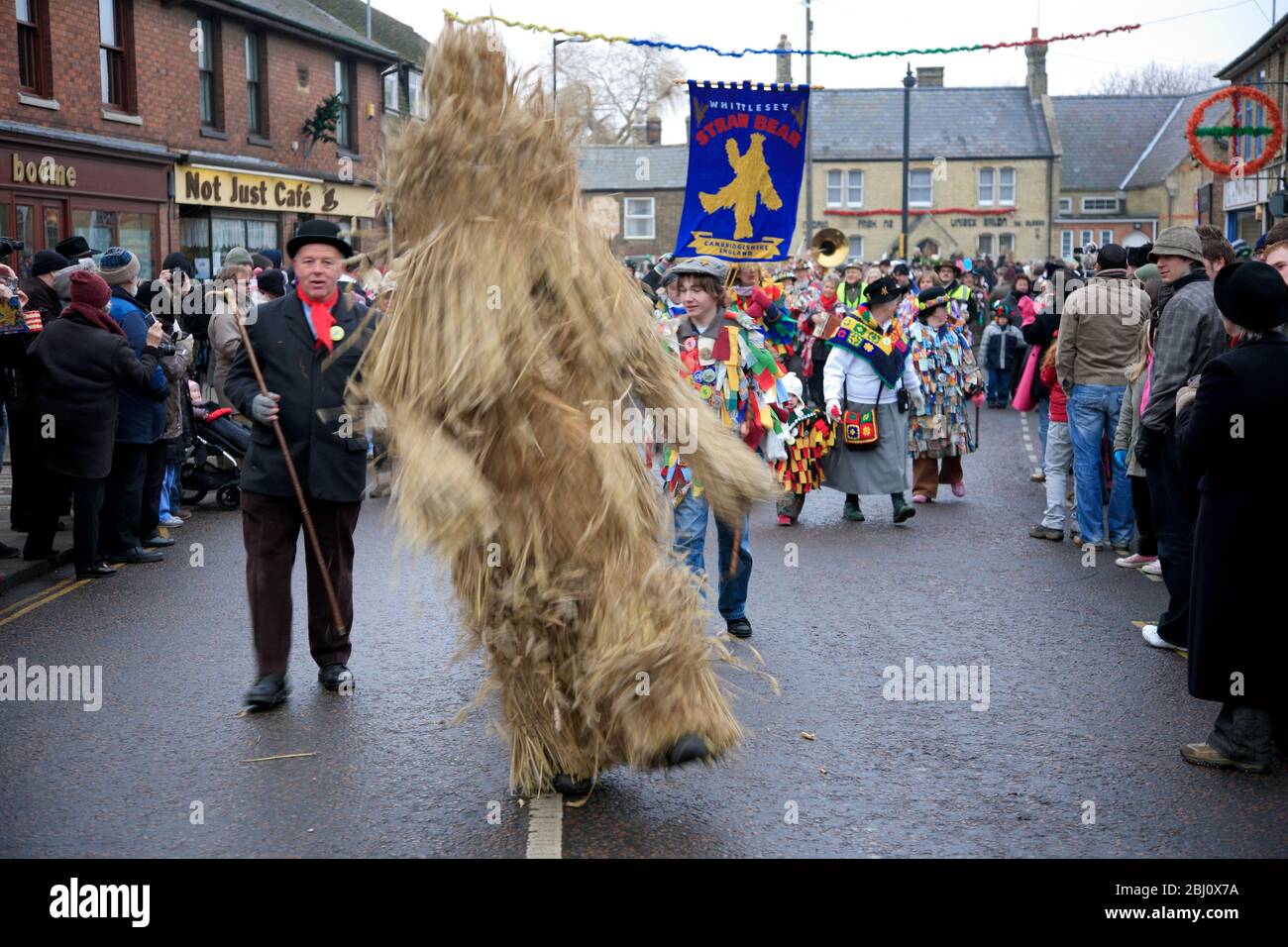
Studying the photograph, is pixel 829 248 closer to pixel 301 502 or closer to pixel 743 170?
pixel 743 170

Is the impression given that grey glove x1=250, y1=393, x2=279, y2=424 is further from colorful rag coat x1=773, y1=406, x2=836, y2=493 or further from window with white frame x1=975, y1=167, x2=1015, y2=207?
window with white frame x1=975, y1=167, x2=1015, y2=207

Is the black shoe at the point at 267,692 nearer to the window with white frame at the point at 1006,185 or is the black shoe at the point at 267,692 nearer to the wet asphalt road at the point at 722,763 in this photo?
the wet asphalt road at the point at 722,763

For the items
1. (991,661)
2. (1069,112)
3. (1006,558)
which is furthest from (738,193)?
(1069,112)

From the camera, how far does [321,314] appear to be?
20.9 feet

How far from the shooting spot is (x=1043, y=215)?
59500mm

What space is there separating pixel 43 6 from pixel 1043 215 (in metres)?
48.2

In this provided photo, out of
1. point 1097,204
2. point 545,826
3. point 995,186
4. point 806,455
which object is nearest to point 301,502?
point 545,826

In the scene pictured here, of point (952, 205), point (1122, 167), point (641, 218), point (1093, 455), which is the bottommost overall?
point (1093, 455)

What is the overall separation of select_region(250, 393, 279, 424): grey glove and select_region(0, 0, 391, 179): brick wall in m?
13.4

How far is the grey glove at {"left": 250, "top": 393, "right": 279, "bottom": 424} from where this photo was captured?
6105 millimetres

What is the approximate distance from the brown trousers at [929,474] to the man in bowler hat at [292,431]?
764 centimetres

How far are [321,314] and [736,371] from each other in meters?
2.54

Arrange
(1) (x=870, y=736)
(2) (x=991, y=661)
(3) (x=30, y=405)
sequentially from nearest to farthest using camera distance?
(1) (x=870, y=736), (2) (x=991, y=661), (3) (x=30, y=405)

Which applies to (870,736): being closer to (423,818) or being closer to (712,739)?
(712,739)
